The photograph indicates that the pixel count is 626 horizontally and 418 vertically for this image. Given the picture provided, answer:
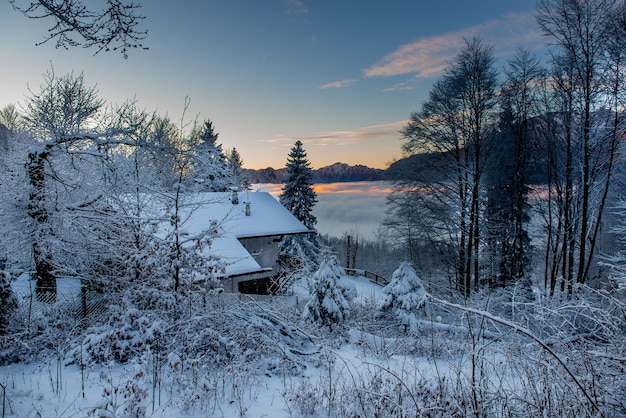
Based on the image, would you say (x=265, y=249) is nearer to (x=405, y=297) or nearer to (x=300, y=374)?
(x=405, y=297)

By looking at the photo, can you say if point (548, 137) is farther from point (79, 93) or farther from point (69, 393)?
point (79, 93)

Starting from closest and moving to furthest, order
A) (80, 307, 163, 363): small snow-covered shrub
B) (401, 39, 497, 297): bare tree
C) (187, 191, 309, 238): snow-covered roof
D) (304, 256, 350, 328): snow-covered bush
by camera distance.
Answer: (80, 307, 163, 363): small snow-covered shrub < (304, 256, 350, 328): snow-covered bush < (401, 39, 497, 297): bare tree < (187, 191, 309, 238): snow-covered roof

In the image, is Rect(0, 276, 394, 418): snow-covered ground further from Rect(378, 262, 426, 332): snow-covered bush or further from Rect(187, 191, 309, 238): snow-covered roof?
Rect(187, 191, 309, 238): snow-covered roof

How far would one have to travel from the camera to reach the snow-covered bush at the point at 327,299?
9.09m

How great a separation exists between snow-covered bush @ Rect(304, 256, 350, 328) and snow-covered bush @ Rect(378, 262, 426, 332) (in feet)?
4.94

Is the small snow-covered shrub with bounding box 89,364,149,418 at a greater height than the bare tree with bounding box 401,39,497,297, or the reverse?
the bare tree with bounding box 401,39,497,297

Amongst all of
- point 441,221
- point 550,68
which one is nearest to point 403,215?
point 441,221

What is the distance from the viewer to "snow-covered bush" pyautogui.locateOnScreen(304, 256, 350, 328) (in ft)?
29.8

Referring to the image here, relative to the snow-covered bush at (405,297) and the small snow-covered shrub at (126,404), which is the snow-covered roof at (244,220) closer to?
the snow-covered bush at (405,297)

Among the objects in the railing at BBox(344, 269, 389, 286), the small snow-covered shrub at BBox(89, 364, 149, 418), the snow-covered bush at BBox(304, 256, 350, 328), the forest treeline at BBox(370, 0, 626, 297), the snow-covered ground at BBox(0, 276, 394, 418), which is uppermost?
the forest treeline at BBox(370, 0, 626, 297)

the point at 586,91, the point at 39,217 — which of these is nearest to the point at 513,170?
the point at 586,91

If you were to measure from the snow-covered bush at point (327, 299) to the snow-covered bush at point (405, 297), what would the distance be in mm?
1505

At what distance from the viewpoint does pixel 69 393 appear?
3914 millimetres


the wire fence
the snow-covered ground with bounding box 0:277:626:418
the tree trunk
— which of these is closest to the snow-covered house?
the tree trunk
